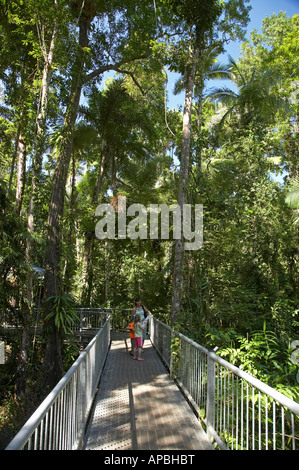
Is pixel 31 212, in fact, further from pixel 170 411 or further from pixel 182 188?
pixel 170 411

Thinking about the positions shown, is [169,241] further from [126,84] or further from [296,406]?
[296,406]

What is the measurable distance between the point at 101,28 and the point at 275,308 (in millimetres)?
13601

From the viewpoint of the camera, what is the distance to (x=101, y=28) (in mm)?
13844

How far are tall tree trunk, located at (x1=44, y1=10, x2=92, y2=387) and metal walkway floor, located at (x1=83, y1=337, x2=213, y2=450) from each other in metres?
1.93

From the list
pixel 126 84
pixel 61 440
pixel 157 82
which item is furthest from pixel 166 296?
pixel 126 84

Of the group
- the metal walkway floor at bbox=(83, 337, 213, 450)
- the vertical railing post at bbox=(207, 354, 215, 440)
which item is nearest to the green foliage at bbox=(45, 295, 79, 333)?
the metal walkway floor at bbox=(83, 337, 213, 450)

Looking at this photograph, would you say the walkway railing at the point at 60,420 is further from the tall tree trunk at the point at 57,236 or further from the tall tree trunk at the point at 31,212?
the tall tree trunk at the point at 31,212

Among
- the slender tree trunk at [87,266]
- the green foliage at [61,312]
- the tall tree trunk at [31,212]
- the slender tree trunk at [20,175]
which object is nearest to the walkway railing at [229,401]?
the green foliage at [61,312]

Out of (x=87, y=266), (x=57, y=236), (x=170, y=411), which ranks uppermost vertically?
(x=57, y=236)

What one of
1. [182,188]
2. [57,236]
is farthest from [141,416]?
[57,236]

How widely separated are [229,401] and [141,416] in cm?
155

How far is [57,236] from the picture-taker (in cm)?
936

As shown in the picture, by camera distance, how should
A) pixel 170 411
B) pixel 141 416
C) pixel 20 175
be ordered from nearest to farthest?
1. pixel 141 416
2. pixel 170 411
3. pixel 20 175

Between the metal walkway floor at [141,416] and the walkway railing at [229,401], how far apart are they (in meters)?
0.24
